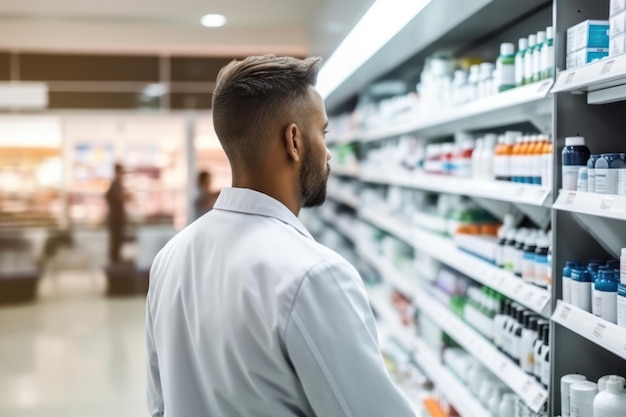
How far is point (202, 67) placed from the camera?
9.58 meters

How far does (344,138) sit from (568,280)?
17.8 ft

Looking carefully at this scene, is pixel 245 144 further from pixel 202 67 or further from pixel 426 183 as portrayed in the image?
pixel 202 67

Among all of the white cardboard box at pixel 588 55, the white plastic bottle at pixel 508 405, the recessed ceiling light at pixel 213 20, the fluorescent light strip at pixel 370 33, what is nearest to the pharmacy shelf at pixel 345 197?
the fluorescent light strip at pixel 370 33

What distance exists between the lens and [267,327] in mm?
1199

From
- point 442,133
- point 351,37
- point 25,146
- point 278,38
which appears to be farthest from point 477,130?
point 25,146

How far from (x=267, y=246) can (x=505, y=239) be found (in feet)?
6.39

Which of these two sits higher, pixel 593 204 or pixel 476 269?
pixel 593 204

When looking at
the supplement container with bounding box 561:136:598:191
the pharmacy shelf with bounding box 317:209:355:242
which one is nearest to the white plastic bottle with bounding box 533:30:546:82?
the supplement container with bounding box 561:136:598:191

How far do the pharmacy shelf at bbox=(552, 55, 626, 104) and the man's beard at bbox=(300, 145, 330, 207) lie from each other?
886mm

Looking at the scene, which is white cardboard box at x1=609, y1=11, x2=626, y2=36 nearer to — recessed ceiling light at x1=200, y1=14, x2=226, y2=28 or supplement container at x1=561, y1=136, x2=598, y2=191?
supplement container at x1=561, y1=136, x2=598, y2=191

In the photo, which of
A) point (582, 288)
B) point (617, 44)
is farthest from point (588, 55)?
point (582, 288)

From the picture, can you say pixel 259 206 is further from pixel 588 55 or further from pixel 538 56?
pixel 538 56

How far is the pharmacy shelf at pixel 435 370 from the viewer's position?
3289 millimetres

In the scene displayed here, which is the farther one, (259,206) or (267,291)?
(259,206)
